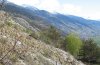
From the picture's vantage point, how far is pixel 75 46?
438ft

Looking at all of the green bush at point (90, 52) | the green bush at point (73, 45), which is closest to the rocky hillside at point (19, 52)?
the green bush at point (73, 45)

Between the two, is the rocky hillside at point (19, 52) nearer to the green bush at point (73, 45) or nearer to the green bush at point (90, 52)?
the green bush at point (73, 45)

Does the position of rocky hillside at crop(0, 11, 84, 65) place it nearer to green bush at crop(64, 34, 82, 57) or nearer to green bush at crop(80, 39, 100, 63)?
green bush at crop(64, 34, 82, 57)

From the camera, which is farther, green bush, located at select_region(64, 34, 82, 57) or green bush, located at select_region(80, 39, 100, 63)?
green bush, located at select_region(80, 39, 100, 63)

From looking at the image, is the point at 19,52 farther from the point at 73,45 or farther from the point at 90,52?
the point at 90,52

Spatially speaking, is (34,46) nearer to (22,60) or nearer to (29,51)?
(29,51)

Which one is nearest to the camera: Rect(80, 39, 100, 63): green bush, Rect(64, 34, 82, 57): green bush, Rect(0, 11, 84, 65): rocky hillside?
Rect(0, 11, 84, 65): rocky hillside

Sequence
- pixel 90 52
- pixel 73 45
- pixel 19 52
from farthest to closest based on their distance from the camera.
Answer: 1. pixel 90 52
2. pixel 73 45
3. pixel 19 52

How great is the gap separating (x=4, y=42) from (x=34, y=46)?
238 cm

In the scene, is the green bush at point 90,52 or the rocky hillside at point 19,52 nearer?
the rocky hillside at point 19,52

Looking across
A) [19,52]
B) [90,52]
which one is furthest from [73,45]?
[19,52]

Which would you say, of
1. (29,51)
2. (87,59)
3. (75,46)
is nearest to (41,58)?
(29,51)

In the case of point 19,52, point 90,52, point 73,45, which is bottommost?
point 90,52

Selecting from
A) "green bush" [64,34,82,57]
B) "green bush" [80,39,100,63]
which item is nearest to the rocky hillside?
"green bush" [64,34,82,57]
